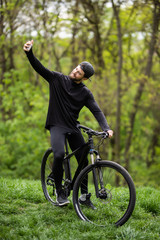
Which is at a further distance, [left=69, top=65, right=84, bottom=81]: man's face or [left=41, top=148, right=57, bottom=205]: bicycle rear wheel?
[left=41, top=148, right=57, bottom=205]: bicycle rear wheel

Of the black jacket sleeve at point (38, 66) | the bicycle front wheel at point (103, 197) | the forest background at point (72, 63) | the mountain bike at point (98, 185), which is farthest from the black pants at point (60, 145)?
the forest background at point (72, 63)

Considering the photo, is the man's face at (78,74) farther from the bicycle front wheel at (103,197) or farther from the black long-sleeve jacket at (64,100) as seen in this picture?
the bicycle front wheel at (103,197)

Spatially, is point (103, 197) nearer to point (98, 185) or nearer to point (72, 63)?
point (98, 185)

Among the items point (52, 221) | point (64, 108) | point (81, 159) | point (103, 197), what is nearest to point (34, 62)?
point (64, 108)

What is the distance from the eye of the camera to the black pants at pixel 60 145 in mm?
4098

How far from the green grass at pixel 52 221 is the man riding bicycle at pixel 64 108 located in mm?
371

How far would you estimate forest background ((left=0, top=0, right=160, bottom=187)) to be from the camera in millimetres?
11539

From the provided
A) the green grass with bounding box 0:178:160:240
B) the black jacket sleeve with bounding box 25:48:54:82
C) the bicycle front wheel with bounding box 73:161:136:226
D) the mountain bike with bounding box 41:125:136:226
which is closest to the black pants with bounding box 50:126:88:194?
the mountain bike with bounding box 41:125:136:226

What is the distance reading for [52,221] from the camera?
393 cm

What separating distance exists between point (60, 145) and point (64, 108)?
1.71 feet

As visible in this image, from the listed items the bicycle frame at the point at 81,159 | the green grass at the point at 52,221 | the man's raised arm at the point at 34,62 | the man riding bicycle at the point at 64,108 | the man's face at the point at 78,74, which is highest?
the man's raised arm at the point at 34,62

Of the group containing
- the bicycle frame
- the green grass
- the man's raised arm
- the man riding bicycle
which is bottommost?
the green grass

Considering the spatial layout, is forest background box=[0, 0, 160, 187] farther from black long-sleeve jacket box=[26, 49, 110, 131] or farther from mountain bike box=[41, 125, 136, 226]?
mountain bike box=[41, 125, 136, 226]

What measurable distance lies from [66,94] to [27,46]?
84 cm
